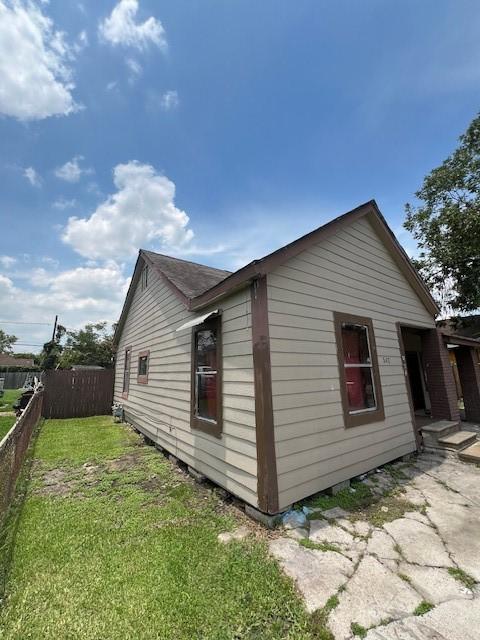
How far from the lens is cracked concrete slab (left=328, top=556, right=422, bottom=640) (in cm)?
192

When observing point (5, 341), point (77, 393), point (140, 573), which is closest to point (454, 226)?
point (140, 573)

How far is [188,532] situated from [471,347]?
10.5 metres

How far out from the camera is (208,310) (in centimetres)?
497

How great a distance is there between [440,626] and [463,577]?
0.70 meters

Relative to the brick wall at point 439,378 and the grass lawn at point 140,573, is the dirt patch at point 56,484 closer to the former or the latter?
the grass lawn at point 140,573

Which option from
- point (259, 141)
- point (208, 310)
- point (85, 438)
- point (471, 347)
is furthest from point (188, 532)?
point (471, 347)

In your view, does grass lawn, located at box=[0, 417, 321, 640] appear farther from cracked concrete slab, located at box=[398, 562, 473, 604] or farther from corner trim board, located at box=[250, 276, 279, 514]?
cracked concrete slab, located at box=[398, 562, 473, 604]

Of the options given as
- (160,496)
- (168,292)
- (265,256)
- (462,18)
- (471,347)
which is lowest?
(160,496)

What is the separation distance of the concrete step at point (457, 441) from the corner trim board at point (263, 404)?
4808 millimetres

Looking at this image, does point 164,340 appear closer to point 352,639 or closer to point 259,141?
point 352,639

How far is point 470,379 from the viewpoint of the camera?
9086mm

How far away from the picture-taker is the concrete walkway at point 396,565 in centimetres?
190

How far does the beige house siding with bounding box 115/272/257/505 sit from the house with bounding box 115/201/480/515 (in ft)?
0.09

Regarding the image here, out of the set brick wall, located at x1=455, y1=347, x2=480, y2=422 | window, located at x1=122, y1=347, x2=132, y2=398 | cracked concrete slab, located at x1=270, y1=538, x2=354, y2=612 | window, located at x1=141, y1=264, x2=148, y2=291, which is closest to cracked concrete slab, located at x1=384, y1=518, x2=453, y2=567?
cracked concrete slab, located at x1=270, y1=538, x2=354, y2=612
